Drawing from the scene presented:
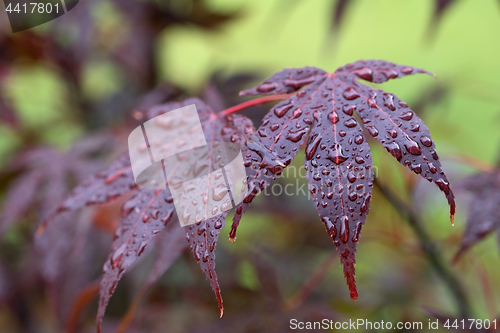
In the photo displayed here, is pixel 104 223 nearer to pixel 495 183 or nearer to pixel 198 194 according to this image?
pixel 198 194

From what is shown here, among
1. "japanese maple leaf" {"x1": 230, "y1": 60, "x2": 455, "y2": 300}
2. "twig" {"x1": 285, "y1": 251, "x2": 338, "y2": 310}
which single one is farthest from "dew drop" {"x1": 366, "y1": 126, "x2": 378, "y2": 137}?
"twig" {"x1": 285, "y1": 251, "x2": 338, "y2": 310}

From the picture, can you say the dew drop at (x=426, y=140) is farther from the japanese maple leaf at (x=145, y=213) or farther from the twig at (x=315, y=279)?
the twig at (x=315, y=279)

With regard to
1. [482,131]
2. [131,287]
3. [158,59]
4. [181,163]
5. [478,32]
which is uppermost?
[181,163]

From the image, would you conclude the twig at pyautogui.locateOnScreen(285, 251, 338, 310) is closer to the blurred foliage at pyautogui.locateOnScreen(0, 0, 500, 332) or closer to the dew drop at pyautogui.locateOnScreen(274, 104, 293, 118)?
the blurred foliage at pyautogui.locateOnScreen(0, 0, 500, 332)

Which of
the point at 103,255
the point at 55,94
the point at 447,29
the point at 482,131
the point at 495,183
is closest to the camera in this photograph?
the point at 495,183

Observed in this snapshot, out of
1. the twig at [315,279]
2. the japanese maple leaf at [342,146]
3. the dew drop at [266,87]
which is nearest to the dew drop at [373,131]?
the japanese maple leaf at [342,146]

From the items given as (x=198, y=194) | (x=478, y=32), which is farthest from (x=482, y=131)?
(x=198, y=194)
